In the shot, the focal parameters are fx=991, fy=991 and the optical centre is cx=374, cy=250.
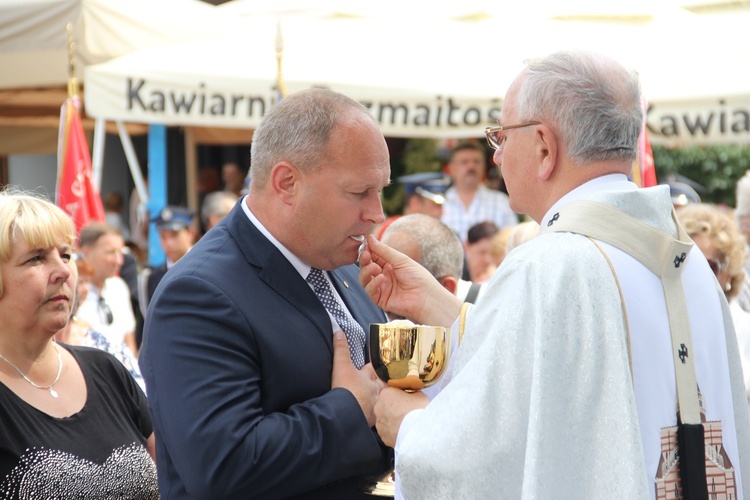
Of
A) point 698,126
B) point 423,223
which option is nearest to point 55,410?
point 423,223

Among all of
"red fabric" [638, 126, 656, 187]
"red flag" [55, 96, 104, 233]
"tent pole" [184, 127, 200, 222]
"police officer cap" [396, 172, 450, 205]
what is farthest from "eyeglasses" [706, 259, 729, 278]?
"tent pole" [184, 127, 200, 222]

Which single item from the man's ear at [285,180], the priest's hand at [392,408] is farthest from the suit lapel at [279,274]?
the priest's hand at [392,408]

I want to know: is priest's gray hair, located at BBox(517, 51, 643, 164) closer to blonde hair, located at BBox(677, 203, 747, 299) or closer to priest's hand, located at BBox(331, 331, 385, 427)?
priest's hand, located at BBox(331, 331, 385, 427)

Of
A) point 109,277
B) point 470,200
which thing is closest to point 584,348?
point 109,277

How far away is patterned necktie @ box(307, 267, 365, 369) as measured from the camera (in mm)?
2951

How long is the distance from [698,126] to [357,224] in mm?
5170

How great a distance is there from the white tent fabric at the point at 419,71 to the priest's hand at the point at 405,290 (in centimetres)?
427

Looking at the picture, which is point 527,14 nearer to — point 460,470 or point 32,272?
point 32,272

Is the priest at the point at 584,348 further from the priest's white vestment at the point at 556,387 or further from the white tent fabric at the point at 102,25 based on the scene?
the white tent fabric at the point at 102,25

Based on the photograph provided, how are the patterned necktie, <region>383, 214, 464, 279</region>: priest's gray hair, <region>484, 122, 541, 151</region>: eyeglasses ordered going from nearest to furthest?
1. <region>484, 122, 541, 151</region>: eyeglasses
2. the patterned necktie
3. <region>383, 214, 464, 279</region>: priest's gray hair

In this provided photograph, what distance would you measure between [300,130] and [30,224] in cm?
125

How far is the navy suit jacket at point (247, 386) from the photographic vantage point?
2498mm

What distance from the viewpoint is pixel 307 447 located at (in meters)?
2.55

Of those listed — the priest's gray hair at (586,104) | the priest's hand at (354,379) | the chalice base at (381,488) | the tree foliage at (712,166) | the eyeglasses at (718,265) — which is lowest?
the tree foliage at (712,166)
